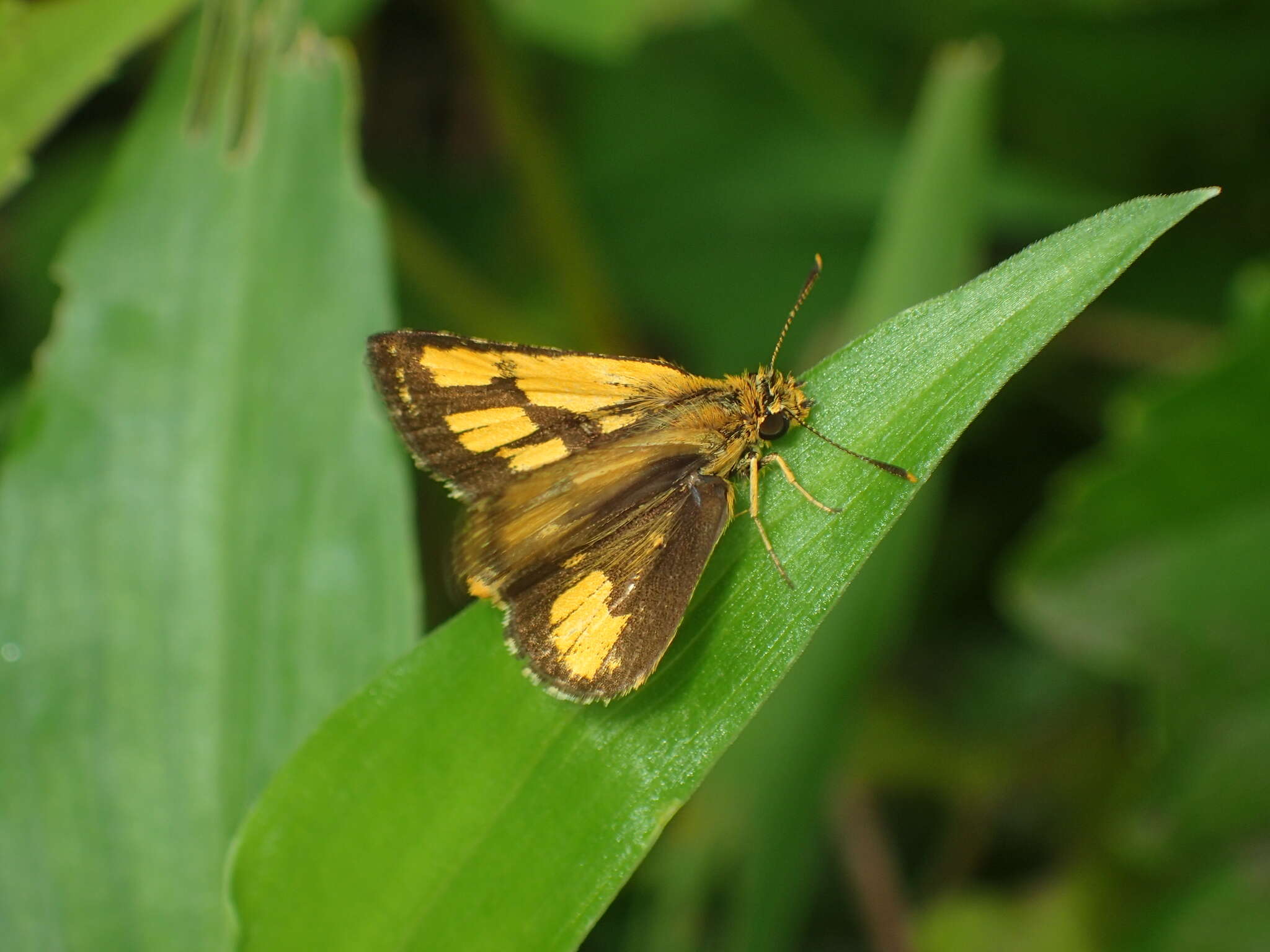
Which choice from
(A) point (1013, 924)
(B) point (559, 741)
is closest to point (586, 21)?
(B) point (559, 741)

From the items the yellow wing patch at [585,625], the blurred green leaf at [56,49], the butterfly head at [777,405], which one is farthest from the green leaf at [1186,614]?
the blurred green leaf at [56,49]

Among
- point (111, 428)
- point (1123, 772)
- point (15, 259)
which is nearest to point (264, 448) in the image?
point (111, 428)

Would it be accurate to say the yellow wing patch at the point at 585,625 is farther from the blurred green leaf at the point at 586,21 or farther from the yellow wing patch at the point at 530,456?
the blurred green leaf at the point at 586,21

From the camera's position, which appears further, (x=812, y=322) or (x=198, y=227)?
(x=812, y=322)

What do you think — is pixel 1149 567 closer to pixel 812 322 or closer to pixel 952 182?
pixel 952 182

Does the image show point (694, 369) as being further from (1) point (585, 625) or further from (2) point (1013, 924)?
(1) point (585, 625)

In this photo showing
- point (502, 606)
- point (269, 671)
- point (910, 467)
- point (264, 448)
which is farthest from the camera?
point (264, 448)

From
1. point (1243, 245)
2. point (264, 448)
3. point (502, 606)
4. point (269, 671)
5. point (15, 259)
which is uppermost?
point (15, 259)

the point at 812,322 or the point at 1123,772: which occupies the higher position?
the point at 812,322
